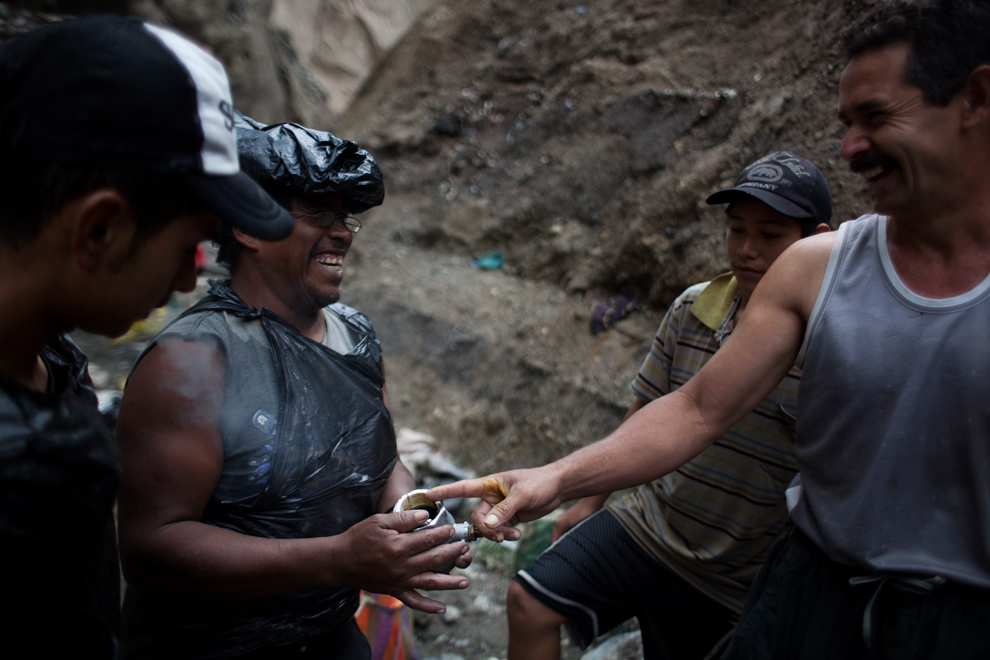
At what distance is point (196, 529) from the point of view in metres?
1.39

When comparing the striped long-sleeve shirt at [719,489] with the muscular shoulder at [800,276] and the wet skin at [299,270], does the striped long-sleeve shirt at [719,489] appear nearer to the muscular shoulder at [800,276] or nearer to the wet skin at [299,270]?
the muscular shoulder at [800,276]

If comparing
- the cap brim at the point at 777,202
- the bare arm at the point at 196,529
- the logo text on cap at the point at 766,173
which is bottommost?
the bare arm at the point at 196,529

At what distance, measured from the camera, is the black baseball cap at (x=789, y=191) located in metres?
2.13

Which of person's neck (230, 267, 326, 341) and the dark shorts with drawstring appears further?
person's neck (230, 267, 326, 341)

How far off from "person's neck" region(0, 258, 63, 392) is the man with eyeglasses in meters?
0.36

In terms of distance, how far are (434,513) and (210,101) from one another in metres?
1.10

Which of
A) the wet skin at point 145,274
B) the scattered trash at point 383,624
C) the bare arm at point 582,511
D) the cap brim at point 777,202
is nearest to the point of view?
the wet skin at point 145,274

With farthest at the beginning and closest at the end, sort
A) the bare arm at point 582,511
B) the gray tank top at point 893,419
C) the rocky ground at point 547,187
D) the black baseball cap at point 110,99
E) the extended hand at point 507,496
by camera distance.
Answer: the rocky ground at point 547,187 < the bare arm at point 582,511 < the extended hand at point 507,496 < the gray tank top at point 893,419 < the black baseball cap at point 110,99

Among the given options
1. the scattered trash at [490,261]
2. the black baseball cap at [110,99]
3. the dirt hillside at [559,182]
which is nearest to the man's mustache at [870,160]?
the black baseball cap at [110,99]

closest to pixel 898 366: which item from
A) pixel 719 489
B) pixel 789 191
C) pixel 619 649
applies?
pixel 719 489

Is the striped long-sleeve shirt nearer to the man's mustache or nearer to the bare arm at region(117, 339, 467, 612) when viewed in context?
the man's mustache

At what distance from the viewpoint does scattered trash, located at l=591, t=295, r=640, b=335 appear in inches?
175

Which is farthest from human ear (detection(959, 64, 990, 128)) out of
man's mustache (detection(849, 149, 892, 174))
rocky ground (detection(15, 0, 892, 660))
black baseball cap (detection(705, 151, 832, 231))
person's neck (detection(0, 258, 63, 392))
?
rocky ground (detection(15, 0, 892, 660))

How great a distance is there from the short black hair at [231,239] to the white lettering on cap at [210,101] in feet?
2.08
